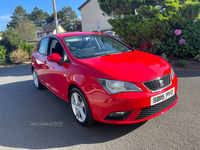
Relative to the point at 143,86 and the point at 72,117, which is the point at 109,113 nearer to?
the point at 143,86

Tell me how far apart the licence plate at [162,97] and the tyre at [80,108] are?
1.04m

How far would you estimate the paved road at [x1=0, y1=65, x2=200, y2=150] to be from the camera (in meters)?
2.68

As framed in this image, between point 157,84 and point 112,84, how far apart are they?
704 millimetres

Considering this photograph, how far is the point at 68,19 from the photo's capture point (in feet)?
251

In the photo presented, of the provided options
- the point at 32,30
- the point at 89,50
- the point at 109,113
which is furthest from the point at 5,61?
the point at 32,30

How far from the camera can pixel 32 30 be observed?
53.8 metres

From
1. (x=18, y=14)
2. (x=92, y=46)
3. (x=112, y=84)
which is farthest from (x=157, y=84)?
(x=18, y=14)

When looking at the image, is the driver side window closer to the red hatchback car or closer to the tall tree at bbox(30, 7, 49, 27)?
the red hatchback car

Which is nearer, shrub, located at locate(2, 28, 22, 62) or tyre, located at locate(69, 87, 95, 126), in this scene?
tyre, located at locate(69, 87, 95, 126)

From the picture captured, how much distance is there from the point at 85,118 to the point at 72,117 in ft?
2.36

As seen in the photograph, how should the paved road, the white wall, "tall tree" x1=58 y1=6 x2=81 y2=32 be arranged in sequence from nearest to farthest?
the paved road < the white wall < "tall tree" x1=58 y1=6 x2=81 y2=32

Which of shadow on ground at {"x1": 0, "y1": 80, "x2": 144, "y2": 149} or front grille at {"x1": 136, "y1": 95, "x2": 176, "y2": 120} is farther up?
front grille at {"x1": 136, "y1": 95, "x2": 176, "y2": 120}

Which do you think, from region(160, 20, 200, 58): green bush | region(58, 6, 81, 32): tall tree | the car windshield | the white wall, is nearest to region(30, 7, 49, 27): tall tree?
region(58, 6, 81, 32): tall tree

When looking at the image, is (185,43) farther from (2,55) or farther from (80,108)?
(2,55)
